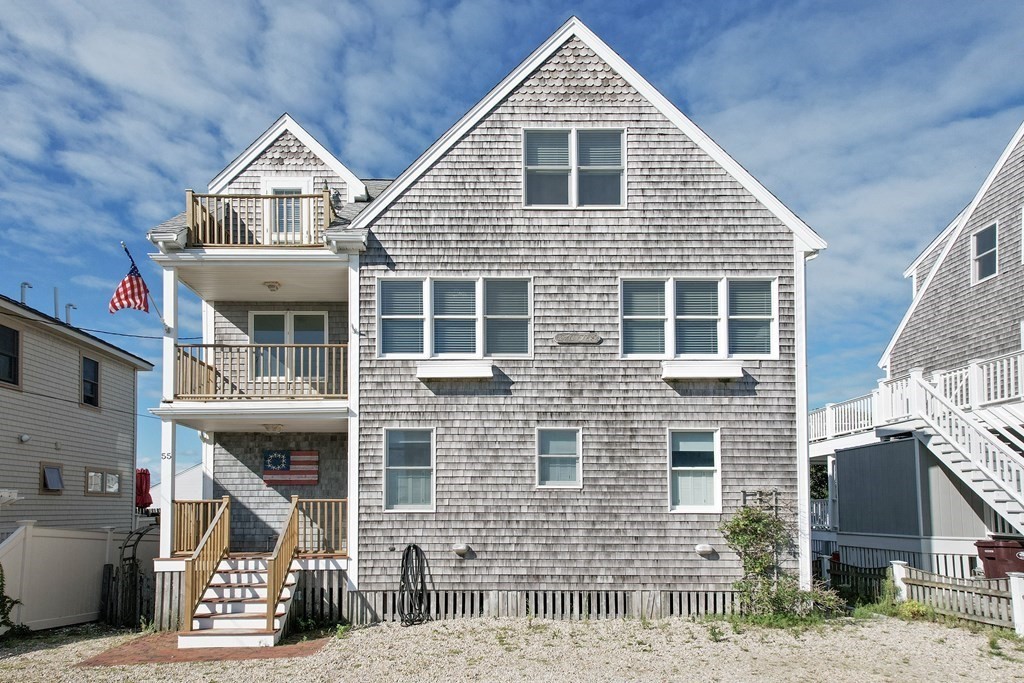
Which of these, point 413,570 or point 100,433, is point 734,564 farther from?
point 100,433

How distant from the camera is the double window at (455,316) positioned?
15.2m

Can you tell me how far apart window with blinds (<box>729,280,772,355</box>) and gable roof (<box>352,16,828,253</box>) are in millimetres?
1068

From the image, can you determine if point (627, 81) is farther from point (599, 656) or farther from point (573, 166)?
point (599, 656)

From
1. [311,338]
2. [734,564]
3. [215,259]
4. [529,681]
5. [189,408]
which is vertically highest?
[215,259]

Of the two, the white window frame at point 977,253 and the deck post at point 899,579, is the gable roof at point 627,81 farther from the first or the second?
the white window frame at point 977,253

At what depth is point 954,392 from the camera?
18.0m

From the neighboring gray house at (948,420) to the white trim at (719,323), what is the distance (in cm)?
409

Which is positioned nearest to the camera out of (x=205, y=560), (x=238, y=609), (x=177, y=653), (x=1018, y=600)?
(x=1018, y=600)

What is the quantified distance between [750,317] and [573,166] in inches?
155

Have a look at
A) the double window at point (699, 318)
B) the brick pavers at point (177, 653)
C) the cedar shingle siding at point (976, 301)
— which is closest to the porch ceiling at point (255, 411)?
the brick pavers at point (177, 653)

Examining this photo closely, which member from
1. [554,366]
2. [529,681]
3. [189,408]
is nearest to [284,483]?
[189,408]

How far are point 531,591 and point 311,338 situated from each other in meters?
6.32

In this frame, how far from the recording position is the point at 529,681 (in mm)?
10977

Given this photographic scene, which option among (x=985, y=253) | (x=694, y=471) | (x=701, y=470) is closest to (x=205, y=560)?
(x=694, y=471)
